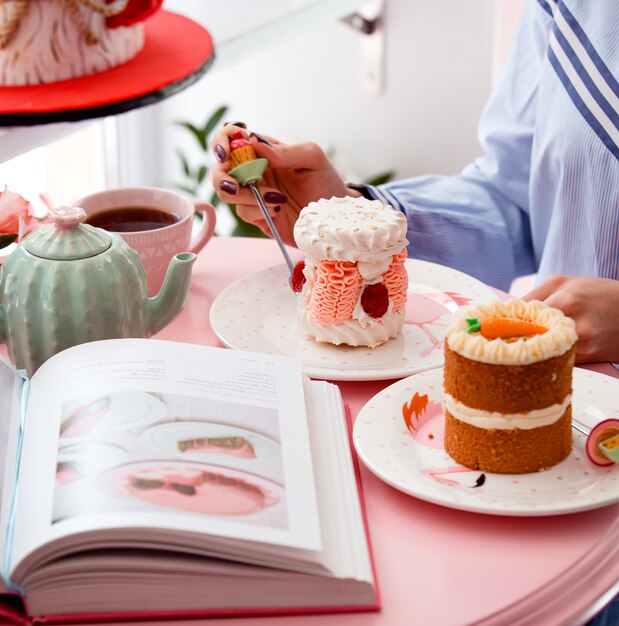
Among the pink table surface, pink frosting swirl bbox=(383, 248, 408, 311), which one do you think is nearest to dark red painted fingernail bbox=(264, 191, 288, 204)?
pink frosting swirl bbox=(383, 248, 408, 311)

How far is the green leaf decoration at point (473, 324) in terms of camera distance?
2.37 ft

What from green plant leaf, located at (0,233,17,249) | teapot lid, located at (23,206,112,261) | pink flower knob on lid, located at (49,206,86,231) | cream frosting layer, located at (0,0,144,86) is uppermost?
cream frosting layer, located at (0,0,144,86)

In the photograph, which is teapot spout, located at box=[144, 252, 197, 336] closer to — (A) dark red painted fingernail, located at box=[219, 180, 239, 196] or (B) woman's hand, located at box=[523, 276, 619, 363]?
(A) dark red painted fingernail, located at box=[219, 180, 239, 196]

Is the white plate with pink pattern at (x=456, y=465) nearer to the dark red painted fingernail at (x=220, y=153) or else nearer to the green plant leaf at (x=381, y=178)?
the dark red painted fingernail at (x=220, y=153)

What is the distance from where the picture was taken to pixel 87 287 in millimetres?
824

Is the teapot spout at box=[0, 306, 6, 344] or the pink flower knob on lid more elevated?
the pink flower knob on lid

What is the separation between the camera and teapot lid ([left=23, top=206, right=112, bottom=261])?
825 mm

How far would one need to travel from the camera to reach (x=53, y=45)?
955 millimetres

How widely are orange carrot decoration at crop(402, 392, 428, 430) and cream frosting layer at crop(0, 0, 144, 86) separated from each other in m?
0.50

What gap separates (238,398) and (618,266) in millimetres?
667

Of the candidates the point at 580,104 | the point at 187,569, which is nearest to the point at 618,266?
the point at 580,104

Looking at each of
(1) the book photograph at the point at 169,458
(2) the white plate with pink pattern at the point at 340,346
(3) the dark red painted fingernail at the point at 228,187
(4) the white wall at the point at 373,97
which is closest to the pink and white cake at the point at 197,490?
(1) the book photograph at the point at 169,458

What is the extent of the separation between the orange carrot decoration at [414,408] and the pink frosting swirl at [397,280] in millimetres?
130

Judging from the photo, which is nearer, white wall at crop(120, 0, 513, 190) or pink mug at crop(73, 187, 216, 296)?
pink mug at crop(73, 187, 216, 296)
